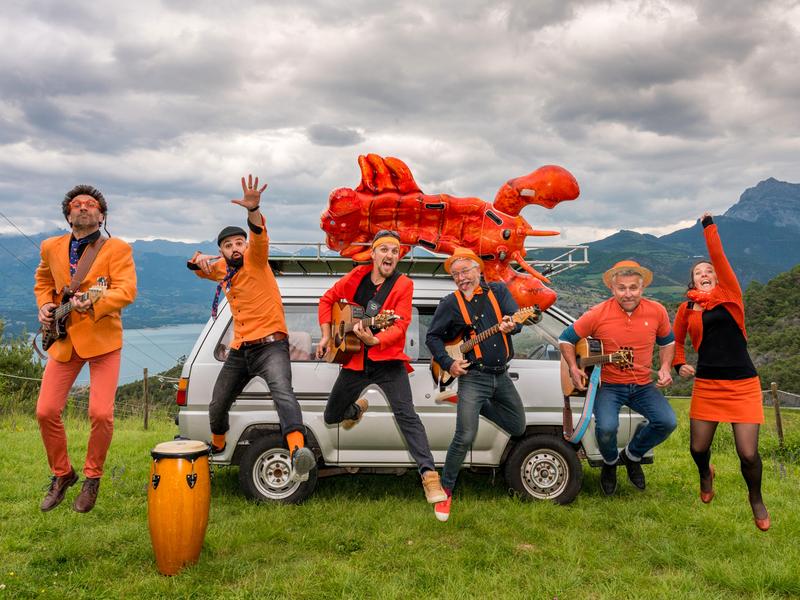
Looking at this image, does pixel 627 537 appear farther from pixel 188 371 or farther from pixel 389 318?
pixel 188 371

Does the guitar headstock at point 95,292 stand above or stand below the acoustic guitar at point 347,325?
above

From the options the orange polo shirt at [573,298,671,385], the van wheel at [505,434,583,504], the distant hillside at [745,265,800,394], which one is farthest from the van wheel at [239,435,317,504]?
the distant hillside at [745,265,800,394]

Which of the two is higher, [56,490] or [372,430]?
[372,430]

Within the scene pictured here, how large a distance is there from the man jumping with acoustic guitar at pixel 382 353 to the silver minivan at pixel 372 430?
0.59 metres

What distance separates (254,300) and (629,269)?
118 inches

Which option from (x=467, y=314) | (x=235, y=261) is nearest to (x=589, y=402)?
(x=467, y=314)

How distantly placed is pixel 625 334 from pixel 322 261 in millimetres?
2873

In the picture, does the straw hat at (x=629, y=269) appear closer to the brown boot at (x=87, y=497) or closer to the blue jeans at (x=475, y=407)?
the blue jeans at (x=475, y=407)

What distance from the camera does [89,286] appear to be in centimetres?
452

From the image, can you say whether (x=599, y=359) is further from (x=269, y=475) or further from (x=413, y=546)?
(x=269, y=475)

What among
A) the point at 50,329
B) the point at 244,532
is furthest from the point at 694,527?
the point at 50,329

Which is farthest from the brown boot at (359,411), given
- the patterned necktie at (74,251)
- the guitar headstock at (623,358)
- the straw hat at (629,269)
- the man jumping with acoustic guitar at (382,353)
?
the patterned necktie at (74,251)

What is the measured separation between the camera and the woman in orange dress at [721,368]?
439cm

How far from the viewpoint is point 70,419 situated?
12.3m
